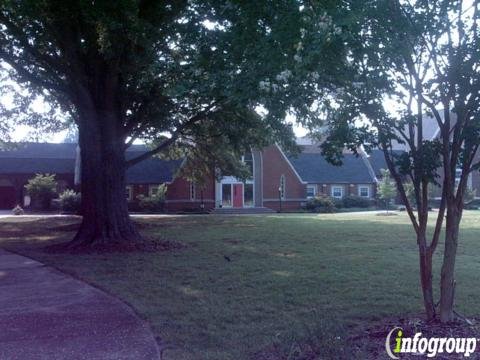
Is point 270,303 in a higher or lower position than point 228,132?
lower

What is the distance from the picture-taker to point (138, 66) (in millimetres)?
13312

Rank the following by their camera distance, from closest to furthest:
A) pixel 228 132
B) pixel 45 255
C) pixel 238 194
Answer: pixel 45 255, pixel 228 132, pixel 238 194

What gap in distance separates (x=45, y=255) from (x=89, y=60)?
6258 millimetres

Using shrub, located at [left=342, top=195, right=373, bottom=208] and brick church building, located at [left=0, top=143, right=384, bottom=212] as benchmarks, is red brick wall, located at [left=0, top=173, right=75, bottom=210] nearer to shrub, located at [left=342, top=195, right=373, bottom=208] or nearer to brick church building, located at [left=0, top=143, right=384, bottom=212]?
brick church building, located at [left=0, top=143, right=384, bottom=212]

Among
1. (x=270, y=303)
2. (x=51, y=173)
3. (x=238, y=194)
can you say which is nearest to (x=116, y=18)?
(x=270, y=303)

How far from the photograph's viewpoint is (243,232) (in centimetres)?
2102

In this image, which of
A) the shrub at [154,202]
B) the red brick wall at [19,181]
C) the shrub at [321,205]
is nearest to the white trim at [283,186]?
the shrub at [321,205]

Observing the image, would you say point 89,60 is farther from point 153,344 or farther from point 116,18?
point 153,344

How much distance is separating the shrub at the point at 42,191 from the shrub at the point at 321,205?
70.1 ft

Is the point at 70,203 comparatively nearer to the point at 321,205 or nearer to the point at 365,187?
the point at 321,205

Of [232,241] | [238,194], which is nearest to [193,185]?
[238,194]

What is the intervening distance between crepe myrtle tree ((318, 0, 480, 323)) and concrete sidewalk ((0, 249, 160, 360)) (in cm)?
317

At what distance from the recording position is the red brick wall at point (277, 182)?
5012cm

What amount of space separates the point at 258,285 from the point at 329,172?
1819 inches
